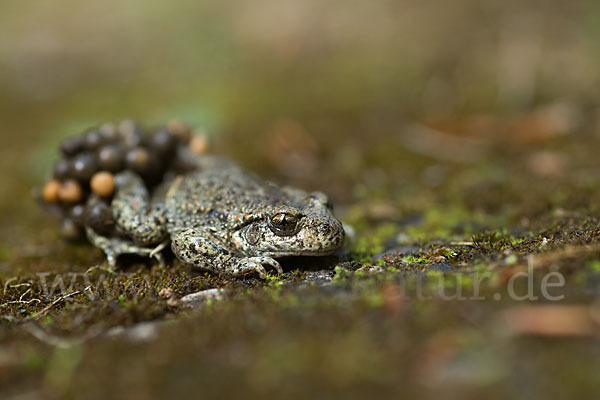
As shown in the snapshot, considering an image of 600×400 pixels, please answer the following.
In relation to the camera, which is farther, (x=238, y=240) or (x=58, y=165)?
(x=58, y=165)

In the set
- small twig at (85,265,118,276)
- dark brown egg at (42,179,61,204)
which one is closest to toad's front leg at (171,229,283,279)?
small twig at (85,265,118,276)

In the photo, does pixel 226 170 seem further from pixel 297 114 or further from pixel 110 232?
pixel 297 114

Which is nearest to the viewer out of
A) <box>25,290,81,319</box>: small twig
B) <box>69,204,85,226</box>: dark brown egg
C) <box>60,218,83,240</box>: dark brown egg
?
<box>25,290,81,319</box>: small twig

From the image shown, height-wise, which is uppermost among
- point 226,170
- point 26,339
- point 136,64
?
point 136,64

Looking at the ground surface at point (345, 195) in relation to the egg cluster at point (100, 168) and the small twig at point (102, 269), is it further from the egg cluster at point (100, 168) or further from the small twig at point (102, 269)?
the egg cluster at point (100, 168)

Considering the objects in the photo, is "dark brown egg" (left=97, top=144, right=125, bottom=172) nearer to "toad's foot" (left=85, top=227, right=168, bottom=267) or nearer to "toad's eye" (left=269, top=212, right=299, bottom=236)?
"toad's foot" (left=85, top=227, right=168, bottom=267)

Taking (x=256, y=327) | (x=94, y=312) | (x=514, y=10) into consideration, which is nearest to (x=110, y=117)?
(x=94, y=312)

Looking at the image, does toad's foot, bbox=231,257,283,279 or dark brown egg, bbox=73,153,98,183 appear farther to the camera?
dark brown egg, bbox=73,153,98,183
